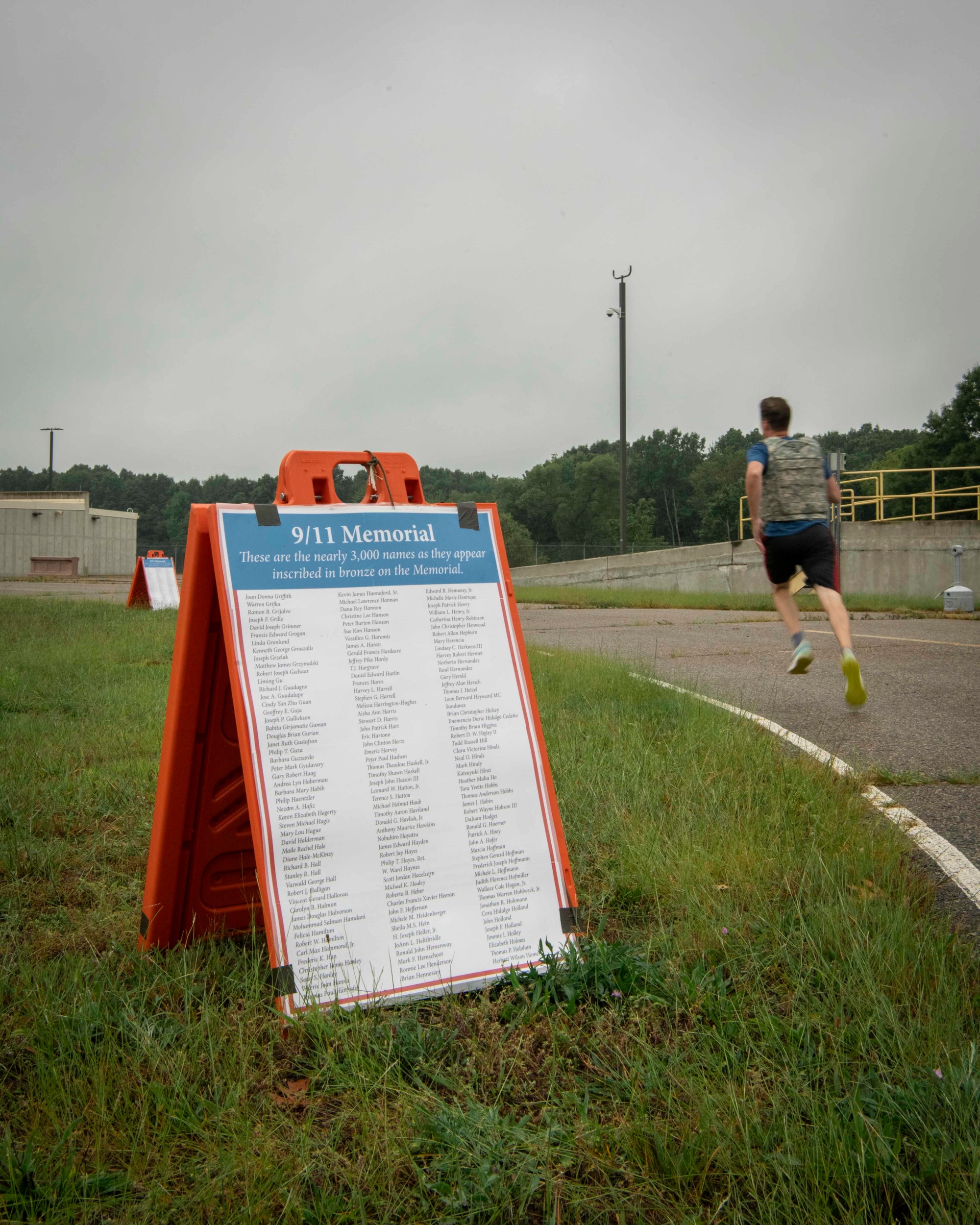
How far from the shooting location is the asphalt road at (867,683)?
13.3 feet

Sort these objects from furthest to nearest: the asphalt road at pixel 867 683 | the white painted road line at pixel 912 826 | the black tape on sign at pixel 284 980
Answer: the asphalt road at pixel 867 683 < the white painted road line at pixel 912 826 < the black tape on sign at pixel 284 980

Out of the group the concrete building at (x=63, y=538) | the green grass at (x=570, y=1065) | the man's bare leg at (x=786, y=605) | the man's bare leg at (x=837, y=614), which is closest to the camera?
the green grass at (x=570, y=1065)

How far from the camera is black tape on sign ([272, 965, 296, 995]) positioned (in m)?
2.03

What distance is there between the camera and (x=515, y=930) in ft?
7.54

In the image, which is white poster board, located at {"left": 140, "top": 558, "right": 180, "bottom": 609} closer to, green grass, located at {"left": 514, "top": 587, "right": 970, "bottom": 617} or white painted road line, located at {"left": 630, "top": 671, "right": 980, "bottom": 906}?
green grass, located at {"left": 514, "top": 587, "right": 970, "bottom": 617}

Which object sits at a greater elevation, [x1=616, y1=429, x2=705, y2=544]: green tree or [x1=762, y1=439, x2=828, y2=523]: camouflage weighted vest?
[x1=616, y1=429, x2=705, y2=544]: green tree

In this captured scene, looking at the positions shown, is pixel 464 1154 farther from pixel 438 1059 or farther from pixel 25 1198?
pixel 25 1198

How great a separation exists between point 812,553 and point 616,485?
8068cm

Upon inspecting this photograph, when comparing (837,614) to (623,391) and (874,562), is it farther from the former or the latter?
(623,391)

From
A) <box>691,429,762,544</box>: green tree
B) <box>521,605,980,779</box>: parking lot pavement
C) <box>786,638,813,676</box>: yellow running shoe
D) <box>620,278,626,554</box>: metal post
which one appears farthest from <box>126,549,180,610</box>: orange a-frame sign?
<box>691,429,762,544</box>: green tree

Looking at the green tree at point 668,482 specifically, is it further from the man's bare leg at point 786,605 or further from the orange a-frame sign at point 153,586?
the man's bare leg at point 786,605

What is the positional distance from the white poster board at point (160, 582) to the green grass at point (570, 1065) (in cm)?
1279

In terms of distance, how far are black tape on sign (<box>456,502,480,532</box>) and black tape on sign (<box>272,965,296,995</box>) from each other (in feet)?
4.06

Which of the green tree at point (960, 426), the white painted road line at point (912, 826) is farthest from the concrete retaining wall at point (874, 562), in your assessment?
the green tree at point (960, 426)
